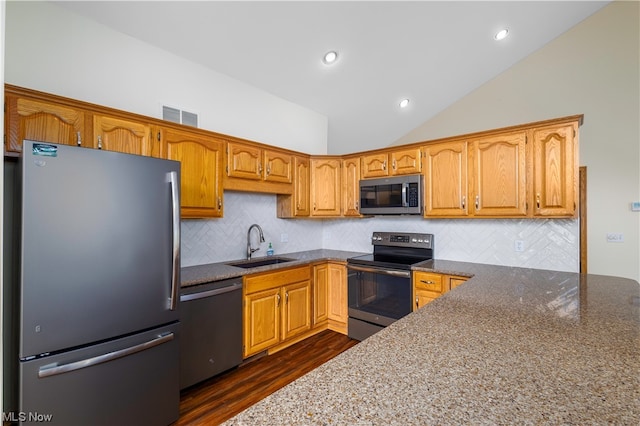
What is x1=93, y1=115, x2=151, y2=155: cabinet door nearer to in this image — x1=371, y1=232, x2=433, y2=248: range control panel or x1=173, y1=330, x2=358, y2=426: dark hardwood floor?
x1=173, y1=330, x2=358, y2=426: dark hardwood floor

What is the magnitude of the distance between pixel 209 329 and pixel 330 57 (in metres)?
2.76

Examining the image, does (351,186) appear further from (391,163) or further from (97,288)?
(97,288)

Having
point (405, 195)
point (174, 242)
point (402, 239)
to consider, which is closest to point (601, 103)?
point (405, 195)

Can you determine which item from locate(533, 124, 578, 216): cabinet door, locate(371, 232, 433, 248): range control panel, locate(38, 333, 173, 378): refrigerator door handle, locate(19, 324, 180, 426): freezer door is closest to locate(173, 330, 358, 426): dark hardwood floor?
locate(19, 324, 180, 426): freezer door

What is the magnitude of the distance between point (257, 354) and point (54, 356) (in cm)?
157

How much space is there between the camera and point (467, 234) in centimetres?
306

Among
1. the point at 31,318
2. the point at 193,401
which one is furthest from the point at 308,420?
the point at 193,401

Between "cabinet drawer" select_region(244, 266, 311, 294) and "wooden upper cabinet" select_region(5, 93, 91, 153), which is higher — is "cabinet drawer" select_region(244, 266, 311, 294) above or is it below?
below

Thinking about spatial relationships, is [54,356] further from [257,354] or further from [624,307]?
A: [624,307]

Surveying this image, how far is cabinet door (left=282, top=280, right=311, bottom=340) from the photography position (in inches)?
115

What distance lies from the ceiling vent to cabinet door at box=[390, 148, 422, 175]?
2.07 metres

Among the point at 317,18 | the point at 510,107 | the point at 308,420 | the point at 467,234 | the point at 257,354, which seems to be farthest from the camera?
the point at 510,107

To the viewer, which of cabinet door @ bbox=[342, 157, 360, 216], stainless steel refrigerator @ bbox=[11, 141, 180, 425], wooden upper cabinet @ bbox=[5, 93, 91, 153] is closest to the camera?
stainless steel refrigerator @ bbox=[11, 141, 180, 425]

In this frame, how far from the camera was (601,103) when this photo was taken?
150 inches
